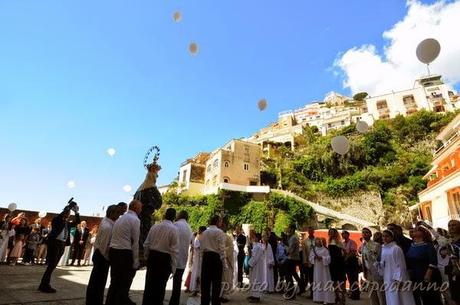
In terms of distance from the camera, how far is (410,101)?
56781 mm

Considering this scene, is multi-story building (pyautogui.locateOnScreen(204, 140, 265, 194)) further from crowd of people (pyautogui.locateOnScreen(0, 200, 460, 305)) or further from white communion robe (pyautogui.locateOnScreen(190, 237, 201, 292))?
crowd of people (pyautogui.locateOnScreen(0, 200, 460, 305))

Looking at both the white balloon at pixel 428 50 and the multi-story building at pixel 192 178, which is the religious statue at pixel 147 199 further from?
the multi-story building at pixel 192 178

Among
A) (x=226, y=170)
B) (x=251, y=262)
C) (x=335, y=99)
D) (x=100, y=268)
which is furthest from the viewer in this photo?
(x=335, y=99)

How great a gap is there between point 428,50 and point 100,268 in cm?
839

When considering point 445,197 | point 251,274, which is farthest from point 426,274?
point 445,197

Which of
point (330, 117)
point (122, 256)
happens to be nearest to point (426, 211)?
point (122, 256)

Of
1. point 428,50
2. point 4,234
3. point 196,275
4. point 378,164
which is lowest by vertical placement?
point 196,275

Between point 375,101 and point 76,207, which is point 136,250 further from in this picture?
point 375,101

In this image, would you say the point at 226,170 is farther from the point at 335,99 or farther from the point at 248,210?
the point at 335,99

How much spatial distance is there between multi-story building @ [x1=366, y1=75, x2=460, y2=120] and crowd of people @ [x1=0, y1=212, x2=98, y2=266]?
58.9 metres

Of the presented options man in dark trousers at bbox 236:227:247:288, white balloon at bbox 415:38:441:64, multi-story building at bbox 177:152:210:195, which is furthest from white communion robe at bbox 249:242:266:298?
multi-story building at bbox 177:152:210:195

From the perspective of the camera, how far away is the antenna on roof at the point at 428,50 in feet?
21.5

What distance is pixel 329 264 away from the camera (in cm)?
704

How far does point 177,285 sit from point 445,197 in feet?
74.8
